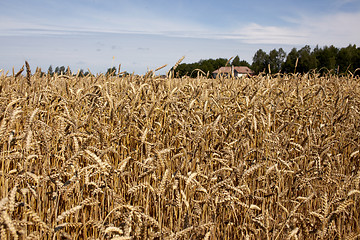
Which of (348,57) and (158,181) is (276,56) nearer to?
(348,57)

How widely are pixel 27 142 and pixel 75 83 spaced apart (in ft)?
9.09

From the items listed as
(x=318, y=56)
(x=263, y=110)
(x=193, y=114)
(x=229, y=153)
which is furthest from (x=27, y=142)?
(x=318, y=56)

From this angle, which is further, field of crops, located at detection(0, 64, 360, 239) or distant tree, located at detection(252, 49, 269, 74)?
distant tree, located at detection(252, 49, 269, 74)

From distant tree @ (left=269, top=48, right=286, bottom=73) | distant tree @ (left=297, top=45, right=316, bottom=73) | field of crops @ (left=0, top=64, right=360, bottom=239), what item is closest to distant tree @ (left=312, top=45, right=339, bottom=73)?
distant tree @ (left=297, top=45, right=316, bottom=73)

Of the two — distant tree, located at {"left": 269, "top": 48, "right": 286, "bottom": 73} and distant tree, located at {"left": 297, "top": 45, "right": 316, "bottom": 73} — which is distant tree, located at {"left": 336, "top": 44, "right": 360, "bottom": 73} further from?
distant tree, located at {"left": 269, "top": 48, "right": 286, "bottom": 73}

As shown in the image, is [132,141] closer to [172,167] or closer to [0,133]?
[172,167]

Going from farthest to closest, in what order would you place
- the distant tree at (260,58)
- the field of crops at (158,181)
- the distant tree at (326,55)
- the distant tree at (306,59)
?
the distant tree at (260,58) → the distant tree at (306,59) → the distant tree at (326,55) → the field of crops at (158,181)

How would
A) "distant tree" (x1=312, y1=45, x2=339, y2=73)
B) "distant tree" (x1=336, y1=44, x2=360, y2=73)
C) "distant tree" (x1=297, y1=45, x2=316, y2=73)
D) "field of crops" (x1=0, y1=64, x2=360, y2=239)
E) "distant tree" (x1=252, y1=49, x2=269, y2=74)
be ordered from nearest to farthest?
"field of crops" (x1=0, y1=64, x2=360, y2=239) → "distant tree" (x1=336, y1=44, x2=360, y2=73) → "distant tree" (x1=312, y1=45, x2=339, y2=73) → "distant tree" (x1=297, y1=45, x2=316, y2=73) → "distant tree" (x1=252, y1=49, x2=269, y2=74)

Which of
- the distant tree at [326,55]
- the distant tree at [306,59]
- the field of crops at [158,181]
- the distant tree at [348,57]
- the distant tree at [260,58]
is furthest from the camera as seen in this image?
the distant tree at [260,58]

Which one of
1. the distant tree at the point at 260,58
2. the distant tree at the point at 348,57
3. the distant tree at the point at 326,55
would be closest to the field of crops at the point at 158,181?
the distant tree at the point at 348,57

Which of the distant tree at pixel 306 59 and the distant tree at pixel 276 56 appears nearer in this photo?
the distant tree at pixel 306 59

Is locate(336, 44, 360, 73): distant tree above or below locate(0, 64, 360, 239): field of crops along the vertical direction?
above

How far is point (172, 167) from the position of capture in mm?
2496

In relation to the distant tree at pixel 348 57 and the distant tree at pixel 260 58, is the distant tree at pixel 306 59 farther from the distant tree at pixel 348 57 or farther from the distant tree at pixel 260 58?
the distant tree at pixel 260 58
